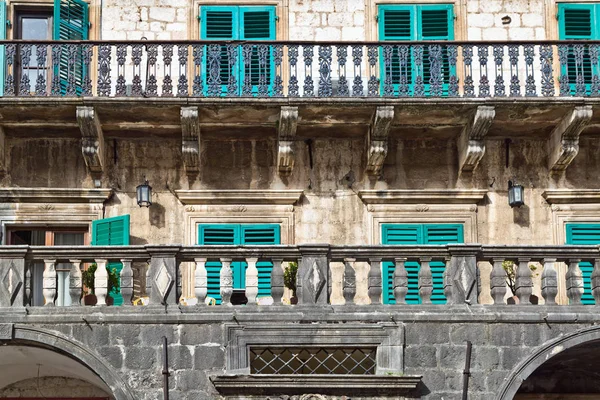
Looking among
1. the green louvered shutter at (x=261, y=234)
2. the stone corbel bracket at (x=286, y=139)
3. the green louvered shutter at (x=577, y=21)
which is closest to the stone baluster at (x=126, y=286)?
the green louvered shutter at (x=261, y=234)

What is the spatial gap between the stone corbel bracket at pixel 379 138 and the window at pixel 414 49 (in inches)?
20.7

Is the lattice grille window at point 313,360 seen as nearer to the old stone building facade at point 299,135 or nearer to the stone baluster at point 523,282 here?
the old stone building facade at point 299,135

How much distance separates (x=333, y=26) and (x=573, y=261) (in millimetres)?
5641

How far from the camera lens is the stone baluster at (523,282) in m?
15.7

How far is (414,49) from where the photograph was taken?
61.4 feet

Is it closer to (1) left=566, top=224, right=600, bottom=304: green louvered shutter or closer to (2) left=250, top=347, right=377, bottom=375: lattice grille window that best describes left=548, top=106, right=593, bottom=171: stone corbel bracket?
(1) left=566, top=224, right=600, bottom=304: green louvered shutter

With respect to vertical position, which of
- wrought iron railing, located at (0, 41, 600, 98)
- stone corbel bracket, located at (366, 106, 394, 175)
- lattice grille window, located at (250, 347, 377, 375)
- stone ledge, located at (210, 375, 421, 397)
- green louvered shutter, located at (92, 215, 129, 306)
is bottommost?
stone ledge, located at (210, 375, 421, 397)

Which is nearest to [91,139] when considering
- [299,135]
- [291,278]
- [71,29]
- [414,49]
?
[71,29]

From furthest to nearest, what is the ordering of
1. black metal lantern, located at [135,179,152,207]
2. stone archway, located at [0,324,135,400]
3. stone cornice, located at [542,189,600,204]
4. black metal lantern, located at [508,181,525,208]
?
stone cornice, located at [542,189,600,204]
black metal lantern, located at [508,181,525,208]
black metal lantern, located at [135,179,152,207]
stone archway, located at [0,324,135,400]

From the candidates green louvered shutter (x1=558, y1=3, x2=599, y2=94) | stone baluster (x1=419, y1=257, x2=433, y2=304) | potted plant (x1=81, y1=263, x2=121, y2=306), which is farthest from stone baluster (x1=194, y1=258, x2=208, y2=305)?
green louvered shutter (x1=558, y1=3, x2=599, y2=94)

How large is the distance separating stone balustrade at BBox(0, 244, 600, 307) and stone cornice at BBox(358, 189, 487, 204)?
9.53 ft

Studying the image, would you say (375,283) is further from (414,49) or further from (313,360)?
(414,49)

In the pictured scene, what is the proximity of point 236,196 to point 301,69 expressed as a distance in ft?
7.03

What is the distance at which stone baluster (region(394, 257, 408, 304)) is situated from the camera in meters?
15.7
